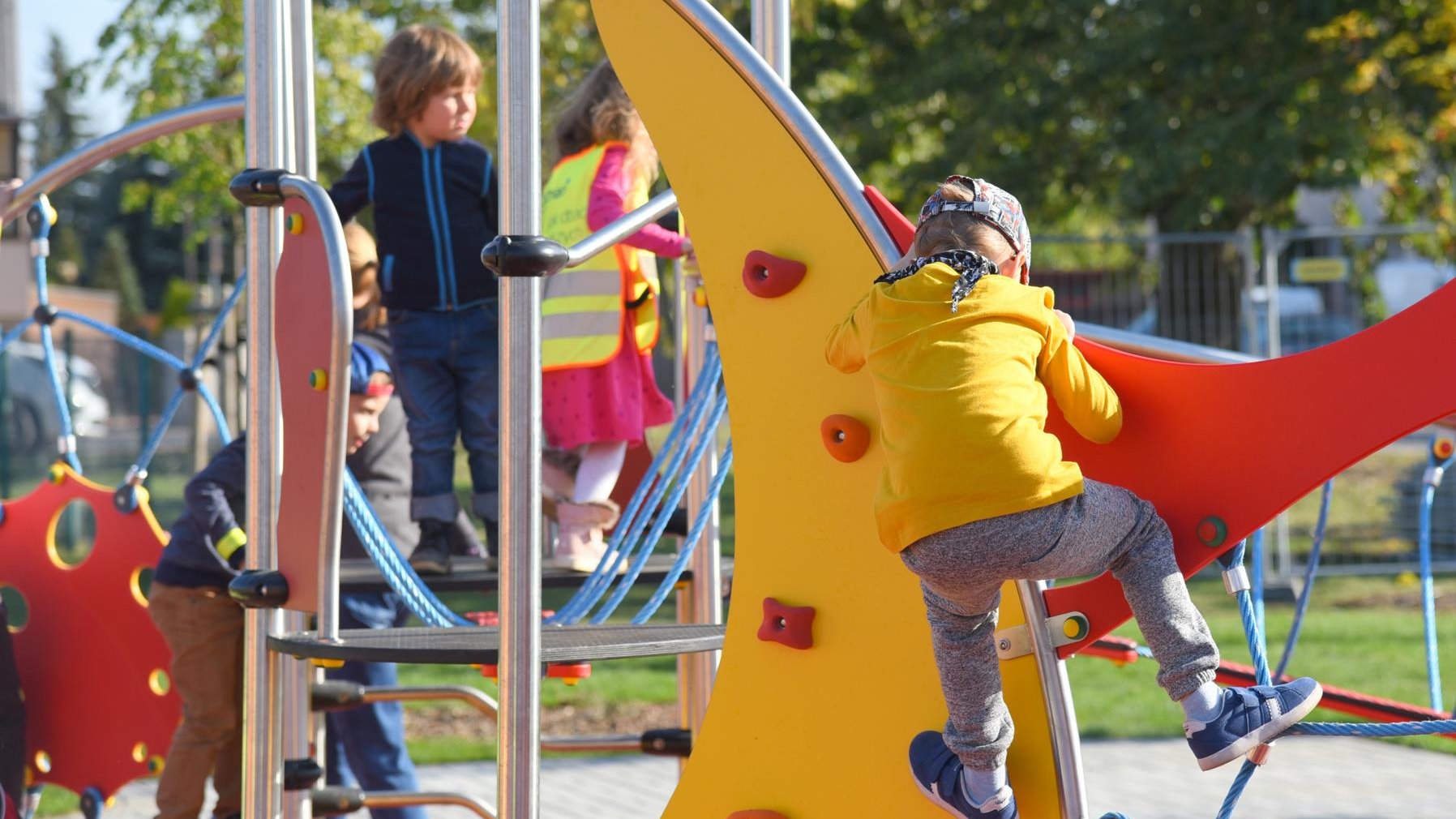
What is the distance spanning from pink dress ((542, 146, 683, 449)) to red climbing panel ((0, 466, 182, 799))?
129cm

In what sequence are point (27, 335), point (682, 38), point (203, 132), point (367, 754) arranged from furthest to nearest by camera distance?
point (27, 335)
point (203, 132)
point (367, 754)
point (682, 38)

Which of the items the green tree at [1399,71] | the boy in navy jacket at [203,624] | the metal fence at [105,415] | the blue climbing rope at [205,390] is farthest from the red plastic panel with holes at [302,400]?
the green tree at [1399,71]

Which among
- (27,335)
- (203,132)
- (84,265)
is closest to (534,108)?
(203,132)

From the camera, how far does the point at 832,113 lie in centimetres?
1564

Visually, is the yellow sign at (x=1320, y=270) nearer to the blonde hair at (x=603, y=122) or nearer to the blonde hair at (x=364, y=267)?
the blonde hair at (x=603, y=122)

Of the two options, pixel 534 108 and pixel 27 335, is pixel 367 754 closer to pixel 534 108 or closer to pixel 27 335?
pixel 534 108

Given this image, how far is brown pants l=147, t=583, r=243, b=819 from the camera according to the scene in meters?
3.98

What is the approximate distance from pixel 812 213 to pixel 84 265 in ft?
210

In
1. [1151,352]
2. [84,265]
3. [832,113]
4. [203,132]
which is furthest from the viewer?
[84,265]

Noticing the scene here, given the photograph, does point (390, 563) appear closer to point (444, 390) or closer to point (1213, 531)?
point (444, 390)

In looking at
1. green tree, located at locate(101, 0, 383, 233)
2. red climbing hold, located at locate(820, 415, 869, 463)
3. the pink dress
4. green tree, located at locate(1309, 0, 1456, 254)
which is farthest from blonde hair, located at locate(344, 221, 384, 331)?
green tree, located at locate(1309, 0, 1456, 254)

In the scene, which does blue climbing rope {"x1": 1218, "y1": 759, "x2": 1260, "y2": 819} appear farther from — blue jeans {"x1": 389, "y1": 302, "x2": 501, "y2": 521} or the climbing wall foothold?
blue jeans {"x1": 389, "y1": 302, "x2": 501, "y2": 521}

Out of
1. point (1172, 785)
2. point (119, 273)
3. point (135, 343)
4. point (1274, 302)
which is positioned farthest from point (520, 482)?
point (119, 273)

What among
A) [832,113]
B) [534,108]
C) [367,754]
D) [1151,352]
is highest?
[832,113]
